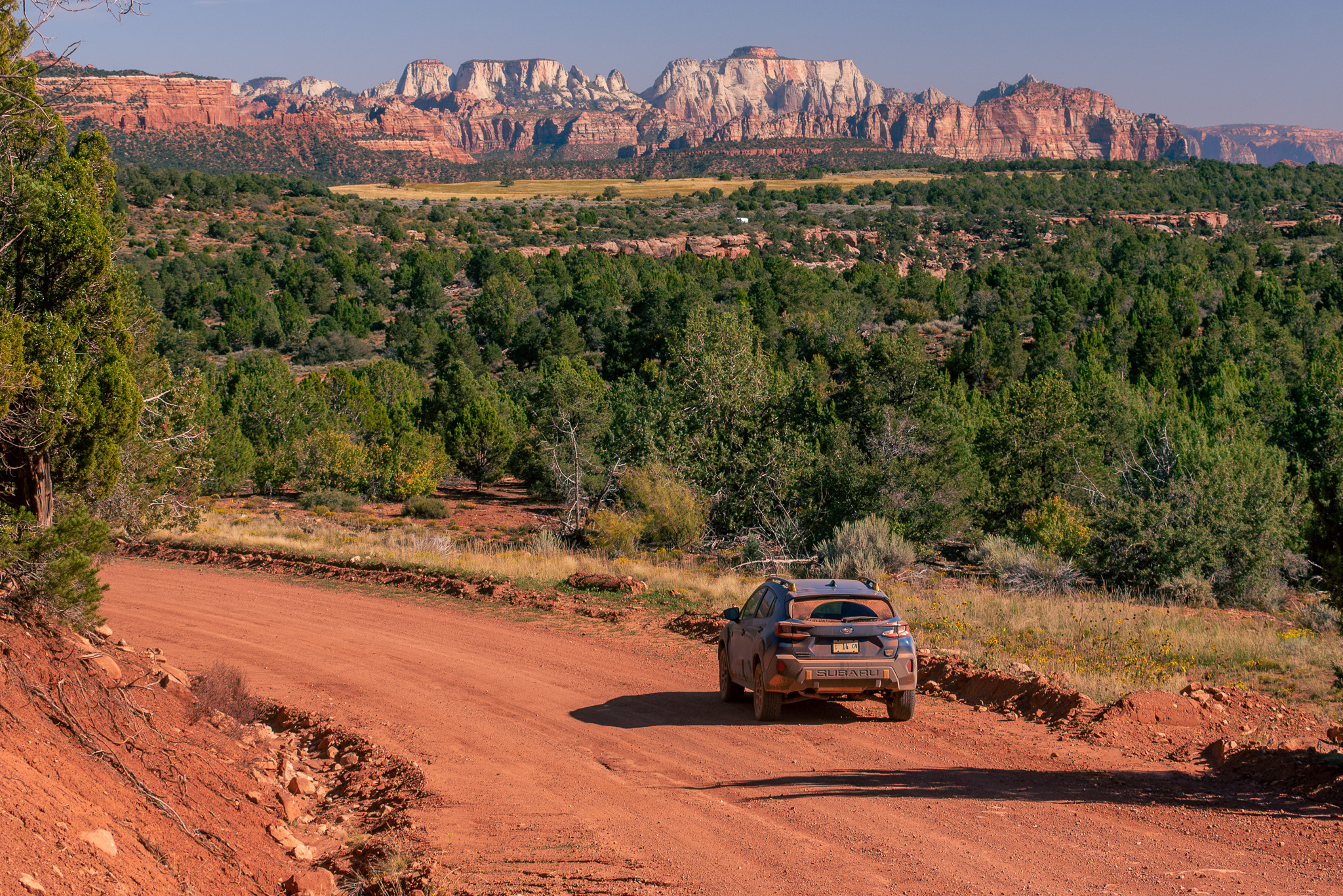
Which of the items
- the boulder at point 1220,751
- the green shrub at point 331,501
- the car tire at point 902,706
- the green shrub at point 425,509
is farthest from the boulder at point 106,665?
the green shrub at point 331,501

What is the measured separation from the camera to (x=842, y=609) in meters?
10.5

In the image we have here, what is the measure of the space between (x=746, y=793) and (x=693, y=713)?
2933 mm

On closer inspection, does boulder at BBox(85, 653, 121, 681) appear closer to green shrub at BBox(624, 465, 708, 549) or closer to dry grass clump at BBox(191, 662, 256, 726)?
dry grass clump at BBox(191, 662, 256, 726)

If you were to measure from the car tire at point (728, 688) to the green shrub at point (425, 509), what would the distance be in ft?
86.0

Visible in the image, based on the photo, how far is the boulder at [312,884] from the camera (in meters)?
6.62

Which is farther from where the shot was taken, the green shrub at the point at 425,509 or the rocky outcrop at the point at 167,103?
the rocky outcrop at the point at 167,103

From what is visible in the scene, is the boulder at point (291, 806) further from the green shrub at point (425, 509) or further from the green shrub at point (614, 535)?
the green shrub at point (425, 509)

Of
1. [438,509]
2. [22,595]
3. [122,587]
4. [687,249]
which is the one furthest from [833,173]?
[22,595]

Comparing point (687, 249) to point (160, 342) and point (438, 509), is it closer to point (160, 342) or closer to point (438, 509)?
point (160, 342)

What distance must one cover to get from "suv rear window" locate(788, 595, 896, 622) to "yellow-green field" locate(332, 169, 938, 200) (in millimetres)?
114938

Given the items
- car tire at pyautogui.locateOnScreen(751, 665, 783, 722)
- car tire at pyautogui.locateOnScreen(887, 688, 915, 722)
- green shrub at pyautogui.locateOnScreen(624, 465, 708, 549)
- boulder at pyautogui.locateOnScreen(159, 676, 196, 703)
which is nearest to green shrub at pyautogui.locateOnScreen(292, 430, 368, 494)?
green shrub at pyautogui.locateOnScreen(624, 465, 708, 549)

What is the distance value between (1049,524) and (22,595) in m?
24.3

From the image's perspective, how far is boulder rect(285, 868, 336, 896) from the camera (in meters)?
6.62

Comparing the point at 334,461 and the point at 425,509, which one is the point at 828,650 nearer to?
the point at 425,509
